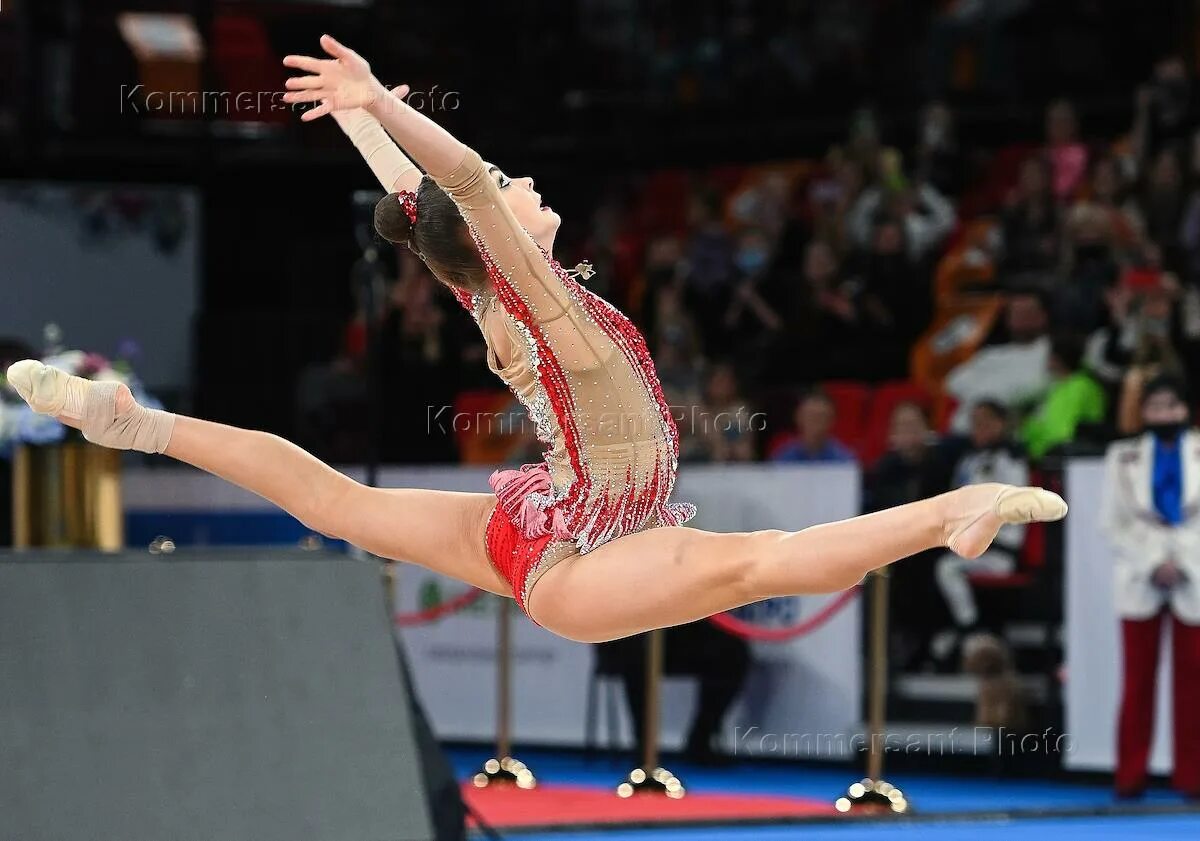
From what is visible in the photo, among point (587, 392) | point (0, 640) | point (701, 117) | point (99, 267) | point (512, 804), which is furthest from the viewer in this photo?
point (701, 117)

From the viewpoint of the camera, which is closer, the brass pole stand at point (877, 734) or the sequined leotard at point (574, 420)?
the sequined leotard at point (574, 420)

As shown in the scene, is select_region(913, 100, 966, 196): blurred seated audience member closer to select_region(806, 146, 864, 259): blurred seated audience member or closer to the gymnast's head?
select_region(806, 146, 864, 259): blurred seated audience member

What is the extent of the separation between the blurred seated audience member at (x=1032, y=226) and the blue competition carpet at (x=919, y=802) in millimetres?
2997

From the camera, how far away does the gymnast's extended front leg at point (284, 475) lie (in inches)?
137

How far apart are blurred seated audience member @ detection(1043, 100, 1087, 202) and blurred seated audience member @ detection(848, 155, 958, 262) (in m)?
0.63

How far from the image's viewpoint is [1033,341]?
8.16 meters

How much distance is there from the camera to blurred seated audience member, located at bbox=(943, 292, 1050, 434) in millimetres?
8078

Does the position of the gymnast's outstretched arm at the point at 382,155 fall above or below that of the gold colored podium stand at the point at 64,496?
above

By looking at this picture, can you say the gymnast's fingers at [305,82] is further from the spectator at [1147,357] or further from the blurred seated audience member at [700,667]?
the spectator at [1147,357]

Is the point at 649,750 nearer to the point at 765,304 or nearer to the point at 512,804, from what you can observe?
the point at 512,804

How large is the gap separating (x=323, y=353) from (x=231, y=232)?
57.1 inches

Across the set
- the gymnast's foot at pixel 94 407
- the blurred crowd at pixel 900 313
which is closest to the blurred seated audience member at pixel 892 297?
the blurred crowd at pixel 900 313

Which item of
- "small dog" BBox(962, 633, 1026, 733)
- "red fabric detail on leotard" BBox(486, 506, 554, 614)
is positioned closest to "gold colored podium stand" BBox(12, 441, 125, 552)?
"red fabric detail on leotard" BBox(486, 506, 554, 614)

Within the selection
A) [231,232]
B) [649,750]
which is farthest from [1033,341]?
[231,232]
